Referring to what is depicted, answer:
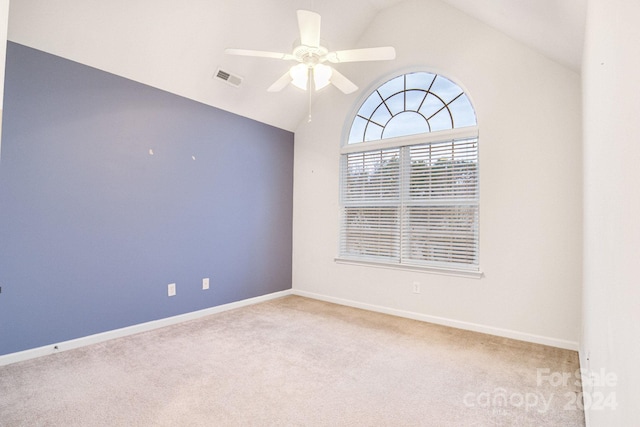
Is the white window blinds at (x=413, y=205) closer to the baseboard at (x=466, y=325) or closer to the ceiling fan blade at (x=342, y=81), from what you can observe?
the baseboard at (x=466, y=325)

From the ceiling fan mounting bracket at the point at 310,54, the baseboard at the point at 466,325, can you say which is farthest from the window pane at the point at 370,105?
the baseboard at the point at 466,325

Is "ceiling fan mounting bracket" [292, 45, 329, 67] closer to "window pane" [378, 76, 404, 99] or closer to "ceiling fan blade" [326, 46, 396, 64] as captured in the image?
"ceiling fan blade" [326, 46, 396, 64]

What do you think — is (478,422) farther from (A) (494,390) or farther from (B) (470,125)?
(B) (470,125)

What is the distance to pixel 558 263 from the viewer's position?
2.87 m

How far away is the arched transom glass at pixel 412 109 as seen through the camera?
11.6ft

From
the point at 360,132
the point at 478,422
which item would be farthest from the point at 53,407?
the point at 360,132

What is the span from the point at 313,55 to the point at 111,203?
2238mm

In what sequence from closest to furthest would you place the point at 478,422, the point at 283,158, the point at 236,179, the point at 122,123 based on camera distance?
the point at 478,422
the point at 122,123
the point at 236,179
the point at 283,158

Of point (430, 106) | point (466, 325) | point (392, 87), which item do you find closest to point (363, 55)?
point (430, 106)

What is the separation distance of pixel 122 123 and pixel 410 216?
3.14 metres

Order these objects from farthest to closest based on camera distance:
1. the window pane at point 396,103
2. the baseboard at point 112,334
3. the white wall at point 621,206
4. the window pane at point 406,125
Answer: the window pane at point 396,103 → the window pane at point 406,125 → the baseboard at point 112,334 → the white wall at point 621,206

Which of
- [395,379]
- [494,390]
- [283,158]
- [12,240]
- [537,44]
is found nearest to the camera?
[494,390]

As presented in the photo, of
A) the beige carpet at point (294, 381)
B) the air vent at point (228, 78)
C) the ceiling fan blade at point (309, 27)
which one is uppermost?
the air vent at point (228, 78)

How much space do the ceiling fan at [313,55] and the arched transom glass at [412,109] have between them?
127 centimetres
